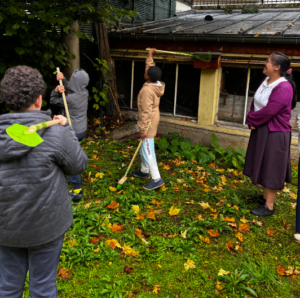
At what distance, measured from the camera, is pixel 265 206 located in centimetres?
460

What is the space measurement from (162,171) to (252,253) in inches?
115

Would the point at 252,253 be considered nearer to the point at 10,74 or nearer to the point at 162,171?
the point at 162,171

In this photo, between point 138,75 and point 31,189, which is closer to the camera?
point 31,189

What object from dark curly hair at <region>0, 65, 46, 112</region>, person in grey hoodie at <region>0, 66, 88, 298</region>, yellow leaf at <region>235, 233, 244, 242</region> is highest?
dark curly hair at <region>0, 65, 46, 112</region>

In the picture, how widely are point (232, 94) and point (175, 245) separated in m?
5.28

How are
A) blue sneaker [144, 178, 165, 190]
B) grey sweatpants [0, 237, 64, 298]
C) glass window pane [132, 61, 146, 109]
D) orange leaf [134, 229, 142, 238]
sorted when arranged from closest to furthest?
grey sweatpants [0, 237, 64, 298] < orange leaf [134, 229, 142, 238] < blue sneaker [144, 178, 165, 190] < glass window pane [132, 61, 146, 109]

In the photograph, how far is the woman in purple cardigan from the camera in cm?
407

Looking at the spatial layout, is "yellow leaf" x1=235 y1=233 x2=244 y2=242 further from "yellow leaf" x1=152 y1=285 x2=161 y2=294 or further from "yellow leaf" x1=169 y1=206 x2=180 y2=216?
"yellow leaf" x1=152 y1=285 x2=161 y2=294

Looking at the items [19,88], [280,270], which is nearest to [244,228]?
[280,270]

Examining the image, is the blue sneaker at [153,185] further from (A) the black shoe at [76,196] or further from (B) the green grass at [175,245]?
(A) the black shoe at [76,196]

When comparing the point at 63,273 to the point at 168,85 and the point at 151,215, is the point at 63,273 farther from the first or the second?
the point at 168,85

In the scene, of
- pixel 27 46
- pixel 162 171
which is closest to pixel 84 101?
pixel 27 46

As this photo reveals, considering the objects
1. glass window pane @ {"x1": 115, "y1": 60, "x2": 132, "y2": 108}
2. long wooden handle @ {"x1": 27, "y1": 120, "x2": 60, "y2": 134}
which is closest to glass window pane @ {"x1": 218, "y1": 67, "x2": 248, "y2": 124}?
glass window pane @ {"x1": 115, "y1": 60, "x2": 132, "y2": 108}

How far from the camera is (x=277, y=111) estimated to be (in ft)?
13.4
